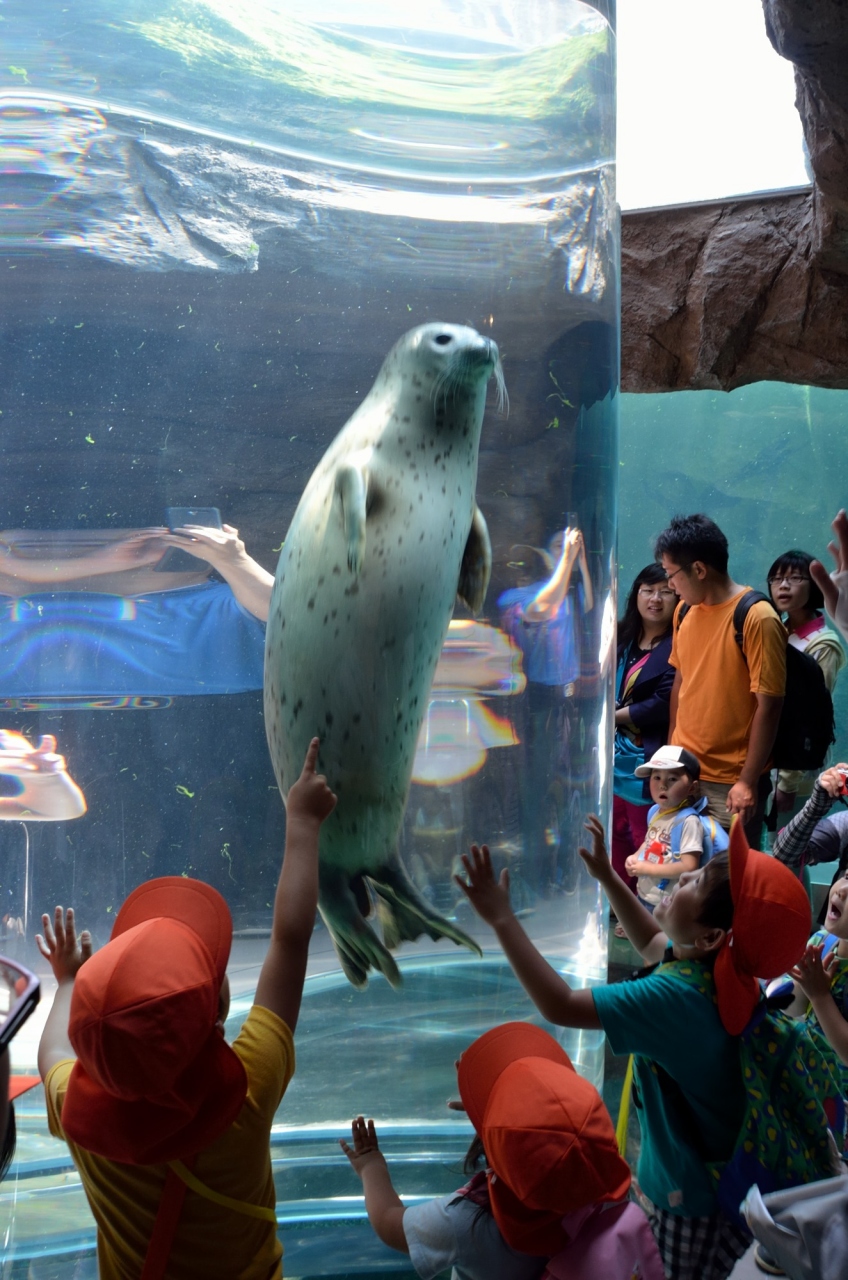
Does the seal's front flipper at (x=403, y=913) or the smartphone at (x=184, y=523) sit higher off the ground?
the smartphone at (x=184, y=523)

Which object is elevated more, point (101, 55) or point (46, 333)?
point (101, 55)

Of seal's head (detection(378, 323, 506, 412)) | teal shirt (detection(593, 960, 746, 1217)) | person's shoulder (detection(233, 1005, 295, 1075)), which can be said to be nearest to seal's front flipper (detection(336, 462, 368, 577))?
seal's head (detection(378, 323, 506, 412))

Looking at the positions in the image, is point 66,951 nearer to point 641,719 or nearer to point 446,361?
point 446,361

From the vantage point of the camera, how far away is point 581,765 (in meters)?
2.73

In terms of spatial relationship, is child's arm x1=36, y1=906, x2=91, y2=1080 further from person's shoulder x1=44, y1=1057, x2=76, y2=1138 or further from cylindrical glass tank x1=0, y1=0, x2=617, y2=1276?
cylindrical glass tank x1=0, y1=0, x2=617, y2=1276

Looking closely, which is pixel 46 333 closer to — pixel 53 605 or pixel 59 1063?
pixel 53 605

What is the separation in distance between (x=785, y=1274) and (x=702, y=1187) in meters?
0.33

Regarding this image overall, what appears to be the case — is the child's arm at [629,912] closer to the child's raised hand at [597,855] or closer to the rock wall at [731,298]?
the child's raised hand at [597,855]

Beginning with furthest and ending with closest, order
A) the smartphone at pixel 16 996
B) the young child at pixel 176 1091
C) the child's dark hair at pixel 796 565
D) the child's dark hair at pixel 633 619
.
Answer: the child's dark hair at pixel 633 619 < the child's dark hair at pixel 796 565 < the young child at pixel 176 1091 < the smartphone at pixel 16 996

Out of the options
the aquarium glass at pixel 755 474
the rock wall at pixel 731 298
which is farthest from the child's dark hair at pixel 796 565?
the aquarium glass at pixel 755 474

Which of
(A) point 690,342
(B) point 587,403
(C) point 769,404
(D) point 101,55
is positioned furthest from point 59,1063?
(C) point 769,404

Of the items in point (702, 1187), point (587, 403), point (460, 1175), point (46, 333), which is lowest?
point (460, 1175)

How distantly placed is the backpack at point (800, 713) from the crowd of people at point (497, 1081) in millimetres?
1136

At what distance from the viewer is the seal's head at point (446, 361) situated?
6.88 feet
